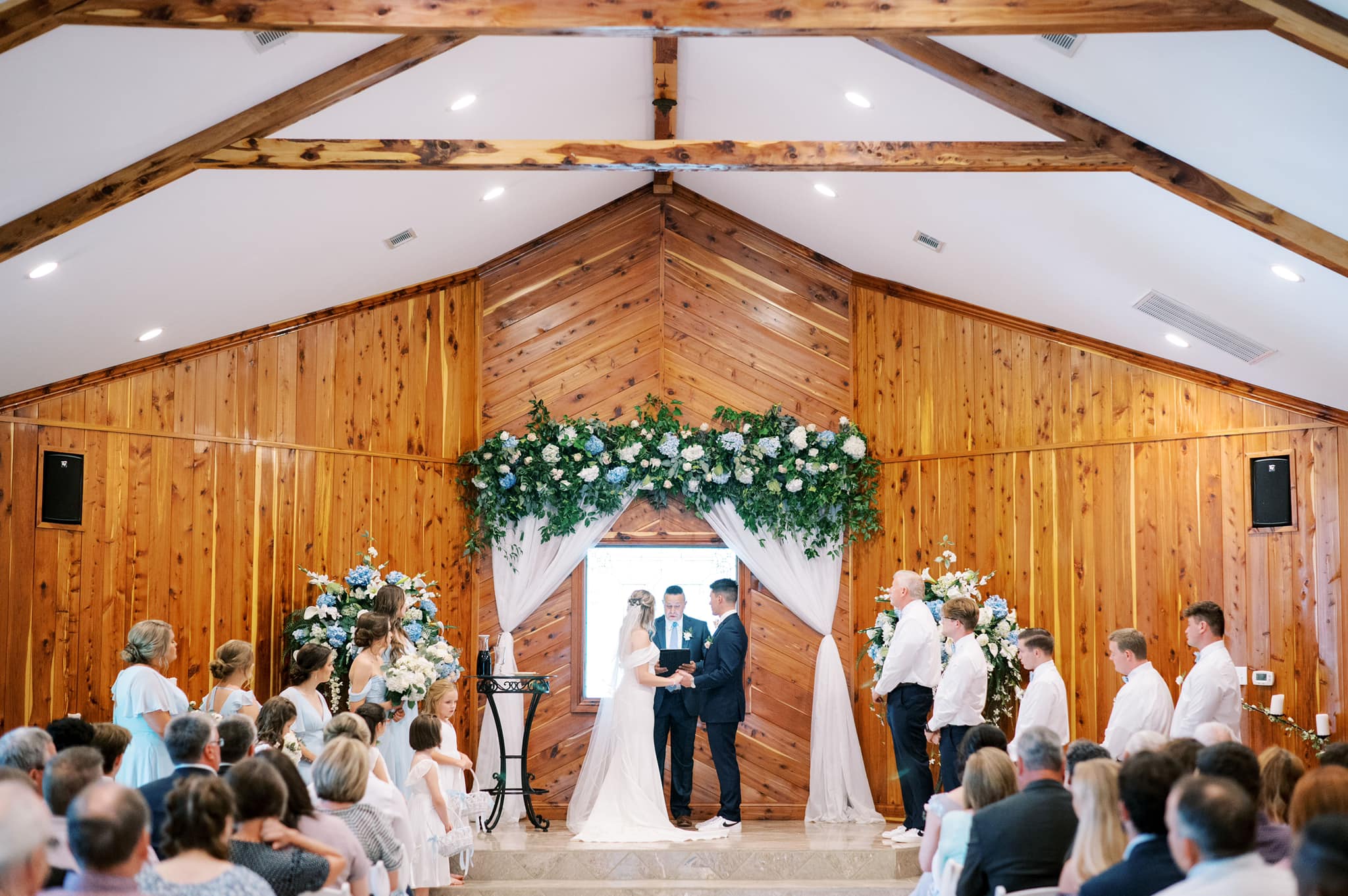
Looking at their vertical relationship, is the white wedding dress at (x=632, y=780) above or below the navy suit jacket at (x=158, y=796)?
below

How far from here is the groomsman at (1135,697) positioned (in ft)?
20.4

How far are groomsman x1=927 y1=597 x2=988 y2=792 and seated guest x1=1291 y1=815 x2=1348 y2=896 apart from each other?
15.3 feet

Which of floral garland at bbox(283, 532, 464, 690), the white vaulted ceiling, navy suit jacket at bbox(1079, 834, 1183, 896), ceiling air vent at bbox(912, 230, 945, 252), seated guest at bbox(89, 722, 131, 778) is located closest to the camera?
navy suit jacket at bbox(1079, 834, 1183, 896)

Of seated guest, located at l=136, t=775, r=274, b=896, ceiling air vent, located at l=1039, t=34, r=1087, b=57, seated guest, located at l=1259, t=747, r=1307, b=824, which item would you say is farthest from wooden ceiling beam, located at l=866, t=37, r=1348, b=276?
seated guest, located at l=136, t=775, r=274, b=896

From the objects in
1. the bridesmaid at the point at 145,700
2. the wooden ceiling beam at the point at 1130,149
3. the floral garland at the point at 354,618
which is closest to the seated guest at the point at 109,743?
the bridesmaid at the point at 145,700

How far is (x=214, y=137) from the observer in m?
5.84

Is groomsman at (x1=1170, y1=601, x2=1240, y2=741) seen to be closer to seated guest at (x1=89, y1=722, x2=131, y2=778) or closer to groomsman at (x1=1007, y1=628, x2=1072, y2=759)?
groomsman at (x1=1007, y1=628, x2=1072, y2=759)

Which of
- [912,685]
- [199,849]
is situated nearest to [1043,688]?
[912,685]

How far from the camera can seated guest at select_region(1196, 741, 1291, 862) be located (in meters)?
3.47

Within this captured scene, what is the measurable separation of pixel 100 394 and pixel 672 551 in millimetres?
3998

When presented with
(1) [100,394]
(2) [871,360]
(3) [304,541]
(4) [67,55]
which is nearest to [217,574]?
(3) [304,541]

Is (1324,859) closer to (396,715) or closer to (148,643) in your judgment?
(148,643)

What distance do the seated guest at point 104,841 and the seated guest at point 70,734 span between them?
5.56ft

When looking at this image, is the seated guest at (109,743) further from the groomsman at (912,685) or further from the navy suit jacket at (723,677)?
the groomsman at (912,685)
